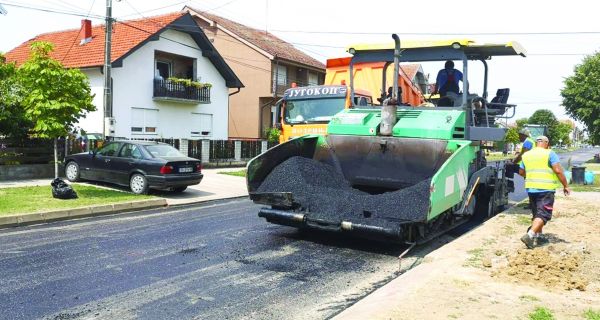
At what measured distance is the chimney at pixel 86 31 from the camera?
25094mm

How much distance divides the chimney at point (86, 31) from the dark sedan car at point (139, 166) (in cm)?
1262

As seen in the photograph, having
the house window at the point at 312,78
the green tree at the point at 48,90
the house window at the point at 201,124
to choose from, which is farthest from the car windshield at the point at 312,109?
the house window at the point at 312,78

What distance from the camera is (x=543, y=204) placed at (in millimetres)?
7398

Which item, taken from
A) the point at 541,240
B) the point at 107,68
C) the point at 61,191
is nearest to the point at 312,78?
the point at 107,68

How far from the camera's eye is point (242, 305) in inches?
194

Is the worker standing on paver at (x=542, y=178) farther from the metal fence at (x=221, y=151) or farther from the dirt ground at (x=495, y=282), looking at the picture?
the metal fence at (x=221, y=151)

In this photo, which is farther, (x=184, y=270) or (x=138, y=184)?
(x=138, y=184)

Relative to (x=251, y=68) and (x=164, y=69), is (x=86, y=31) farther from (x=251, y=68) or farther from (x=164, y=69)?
(x=251, y=68)

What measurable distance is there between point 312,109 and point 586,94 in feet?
107

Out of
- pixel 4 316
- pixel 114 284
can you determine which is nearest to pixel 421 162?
pixel 114 284

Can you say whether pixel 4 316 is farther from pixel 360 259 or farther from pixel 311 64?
pixel 311 64

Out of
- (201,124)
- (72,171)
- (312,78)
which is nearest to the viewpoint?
(72,171)

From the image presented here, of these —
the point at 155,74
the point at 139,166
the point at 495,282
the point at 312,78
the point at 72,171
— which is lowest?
the point at 495,282

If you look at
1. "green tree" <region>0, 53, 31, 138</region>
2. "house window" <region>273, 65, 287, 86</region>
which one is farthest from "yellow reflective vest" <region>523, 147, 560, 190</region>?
"house window" <region>273, 65, 287, 86</region>
